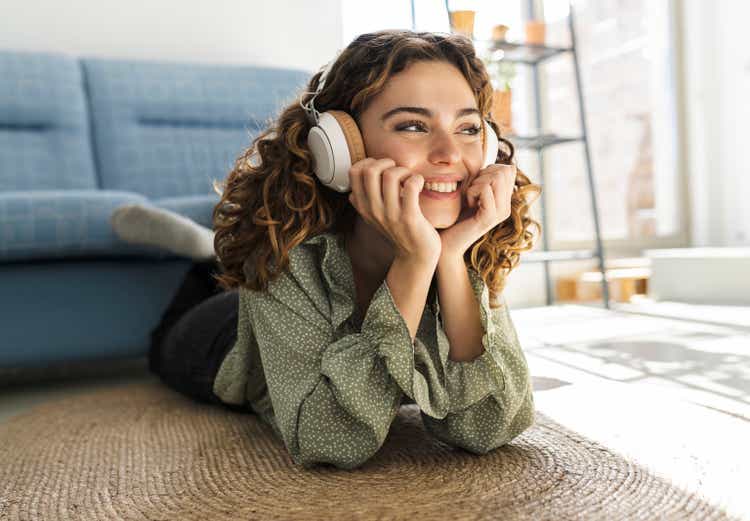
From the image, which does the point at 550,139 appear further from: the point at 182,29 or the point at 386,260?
the point at 386,260

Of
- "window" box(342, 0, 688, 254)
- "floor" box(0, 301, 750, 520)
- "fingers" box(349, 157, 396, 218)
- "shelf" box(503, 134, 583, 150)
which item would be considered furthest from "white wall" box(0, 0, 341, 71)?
"fingers" box(349, 157, 396, 218)

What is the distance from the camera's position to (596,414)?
1.17m

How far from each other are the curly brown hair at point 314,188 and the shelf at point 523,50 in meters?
1.97

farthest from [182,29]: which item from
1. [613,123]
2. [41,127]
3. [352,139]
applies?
[613,123]

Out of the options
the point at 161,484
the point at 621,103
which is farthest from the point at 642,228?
the point at 161,484

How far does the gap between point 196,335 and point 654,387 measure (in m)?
0.94

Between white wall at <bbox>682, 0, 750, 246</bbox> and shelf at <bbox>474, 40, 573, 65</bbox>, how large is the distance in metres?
1.51

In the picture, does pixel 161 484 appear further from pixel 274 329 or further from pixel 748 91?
pixel 748 91

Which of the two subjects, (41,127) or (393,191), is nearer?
(393,191)

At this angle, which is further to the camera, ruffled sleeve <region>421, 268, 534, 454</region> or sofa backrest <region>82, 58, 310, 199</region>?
sofa backrest <region>82, 58, 310, 199</region>

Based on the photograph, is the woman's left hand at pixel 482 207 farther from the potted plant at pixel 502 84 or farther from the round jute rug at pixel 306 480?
the potted plant at pixel 502 84

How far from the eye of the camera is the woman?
0.84m

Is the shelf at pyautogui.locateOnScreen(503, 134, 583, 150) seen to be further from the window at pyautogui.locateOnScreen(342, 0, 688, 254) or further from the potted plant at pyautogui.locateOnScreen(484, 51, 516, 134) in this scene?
the window at pyautogui.locateOnScreen(342, 0, 688, 254)

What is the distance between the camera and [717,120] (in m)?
4.12
